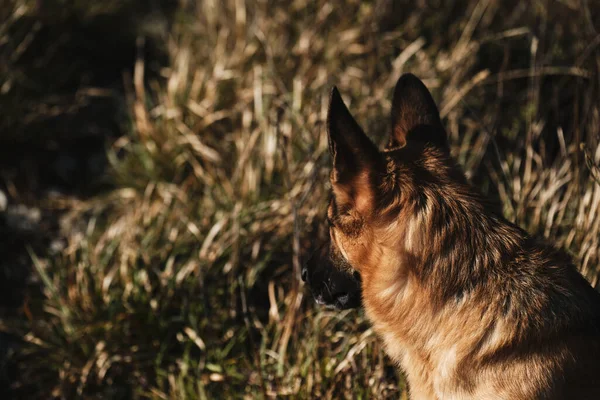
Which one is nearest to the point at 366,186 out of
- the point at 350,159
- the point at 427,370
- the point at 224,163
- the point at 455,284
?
the point at 350,159

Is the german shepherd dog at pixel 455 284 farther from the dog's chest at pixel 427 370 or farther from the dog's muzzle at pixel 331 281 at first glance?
the dog's muzzle at pixel 331 281

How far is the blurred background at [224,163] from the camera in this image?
4.03m

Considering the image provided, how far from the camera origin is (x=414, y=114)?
319 centimetres

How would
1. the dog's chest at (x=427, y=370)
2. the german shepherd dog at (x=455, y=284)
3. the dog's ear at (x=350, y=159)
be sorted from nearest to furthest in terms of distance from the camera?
the dog's ear at (x=350, y=159) → the german shepherd dog at (x=455, y=284) → the dog's chest at (x=427, y=370)

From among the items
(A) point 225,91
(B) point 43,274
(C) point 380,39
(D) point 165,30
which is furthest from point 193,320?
(D) point 165,30

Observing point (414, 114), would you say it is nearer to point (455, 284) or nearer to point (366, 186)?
point (366, 186)

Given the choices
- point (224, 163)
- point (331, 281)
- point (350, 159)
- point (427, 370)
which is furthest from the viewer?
point (224, 163)

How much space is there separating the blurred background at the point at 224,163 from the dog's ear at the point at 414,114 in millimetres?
550

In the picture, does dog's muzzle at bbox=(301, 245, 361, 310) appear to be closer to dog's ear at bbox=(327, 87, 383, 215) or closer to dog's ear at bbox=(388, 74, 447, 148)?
dog's ear at bbox=(327, 87, 383, 215)

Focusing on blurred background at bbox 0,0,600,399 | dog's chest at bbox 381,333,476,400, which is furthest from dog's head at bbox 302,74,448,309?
blurred background at bbox 0,0,600,399

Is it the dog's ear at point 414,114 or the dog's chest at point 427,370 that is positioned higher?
the dog's ear at point 414,114

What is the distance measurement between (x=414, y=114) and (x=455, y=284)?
0.80 metres

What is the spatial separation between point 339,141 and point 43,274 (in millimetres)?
2269

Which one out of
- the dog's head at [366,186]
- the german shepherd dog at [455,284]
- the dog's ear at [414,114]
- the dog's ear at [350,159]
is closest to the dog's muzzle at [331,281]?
the dog's head at [366,186]
